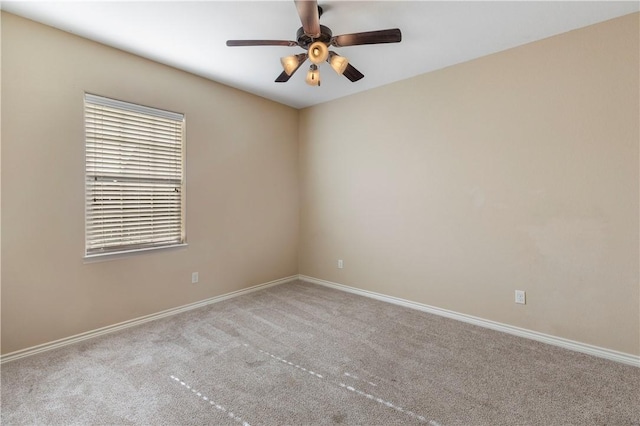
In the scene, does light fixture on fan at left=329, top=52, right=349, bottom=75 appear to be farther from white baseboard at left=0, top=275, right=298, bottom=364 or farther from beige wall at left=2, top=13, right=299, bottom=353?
white baseboard at left=0, top=275, right=298, bottom=364

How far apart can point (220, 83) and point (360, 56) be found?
1704 mm

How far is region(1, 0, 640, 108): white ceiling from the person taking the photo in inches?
84.7

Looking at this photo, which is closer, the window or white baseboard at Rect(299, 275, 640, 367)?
white baseboard at Rect(299, 275, 640, 367)

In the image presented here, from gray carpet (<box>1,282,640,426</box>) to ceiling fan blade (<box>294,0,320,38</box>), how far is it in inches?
92.3

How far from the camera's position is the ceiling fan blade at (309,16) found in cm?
171

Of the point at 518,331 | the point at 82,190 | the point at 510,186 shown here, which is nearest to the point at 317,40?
the point at 510,186

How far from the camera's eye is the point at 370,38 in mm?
2059

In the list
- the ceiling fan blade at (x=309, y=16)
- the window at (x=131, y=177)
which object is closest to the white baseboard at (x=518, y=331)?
the window at (x=131, y=177)

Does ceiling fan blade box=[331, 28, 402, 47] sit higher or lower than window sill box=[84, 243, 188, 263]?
higher

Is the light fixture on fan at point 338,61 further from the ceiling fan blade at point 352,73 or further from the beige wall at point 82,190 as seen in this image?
the beige wall at point 82,190

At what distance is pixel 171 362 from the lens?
2277 millimetres

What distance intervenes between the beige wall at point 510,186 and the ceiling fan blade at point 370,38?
137 centimetres

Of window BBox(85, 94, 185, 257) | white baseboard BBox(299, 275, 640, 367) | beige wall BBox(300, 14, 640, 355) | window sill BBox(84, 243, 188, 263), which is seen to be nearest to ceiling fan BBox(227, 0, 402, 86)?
beige wall BBox(300, 14, 640, 355)

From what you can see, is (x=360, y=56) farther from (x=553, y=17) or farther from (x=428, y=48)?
(x=553, y=17)
